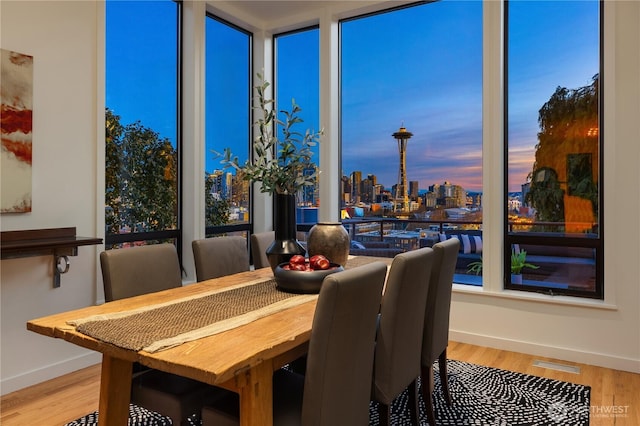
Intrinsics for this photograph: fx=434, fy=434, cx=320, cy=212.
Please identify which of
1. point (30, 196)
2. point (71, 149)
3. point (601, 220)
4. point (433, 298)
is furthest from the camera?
point (601, 220)

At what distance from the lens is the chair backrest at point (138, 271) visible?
2.05 m

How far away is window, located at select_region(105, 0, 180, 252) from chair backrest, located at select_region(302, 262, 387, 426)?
254 cm

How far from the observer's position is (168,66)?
12.7ft

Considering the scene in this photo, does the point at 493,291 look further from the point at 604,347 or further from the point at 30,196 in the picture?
the point at 30,196

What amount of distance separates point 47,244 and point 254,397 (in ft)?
6.20

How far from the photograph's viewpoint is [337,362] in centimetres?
141

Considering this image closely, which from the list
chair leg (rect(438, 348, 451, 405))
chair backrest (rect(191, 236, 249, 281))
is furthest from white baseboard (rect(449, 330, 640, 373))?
chair backrest (rect(191, 236, 249, 281))

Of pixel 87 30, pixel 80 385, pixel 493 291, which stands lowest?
pixel 80 385

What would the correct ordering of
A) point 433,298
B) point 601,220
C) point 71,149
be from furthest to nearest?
point 601,220
point 71,149
point 433,298

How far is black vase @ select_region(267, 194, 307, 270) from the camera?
92.7 inches

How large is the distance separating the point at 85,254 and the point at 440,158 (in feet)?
10.1

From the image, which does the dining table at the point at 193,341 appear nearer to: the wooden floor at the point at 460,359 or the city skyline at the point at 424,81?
the wooden floor at the point at 460,359

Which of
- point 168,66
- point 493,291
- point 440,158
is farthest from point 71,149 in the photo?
point 493,291

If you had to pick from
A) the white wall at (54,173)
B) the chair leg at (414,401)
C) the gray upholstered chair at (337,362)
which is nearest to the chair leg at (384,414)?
the gray upholstered chair at (337,362)
